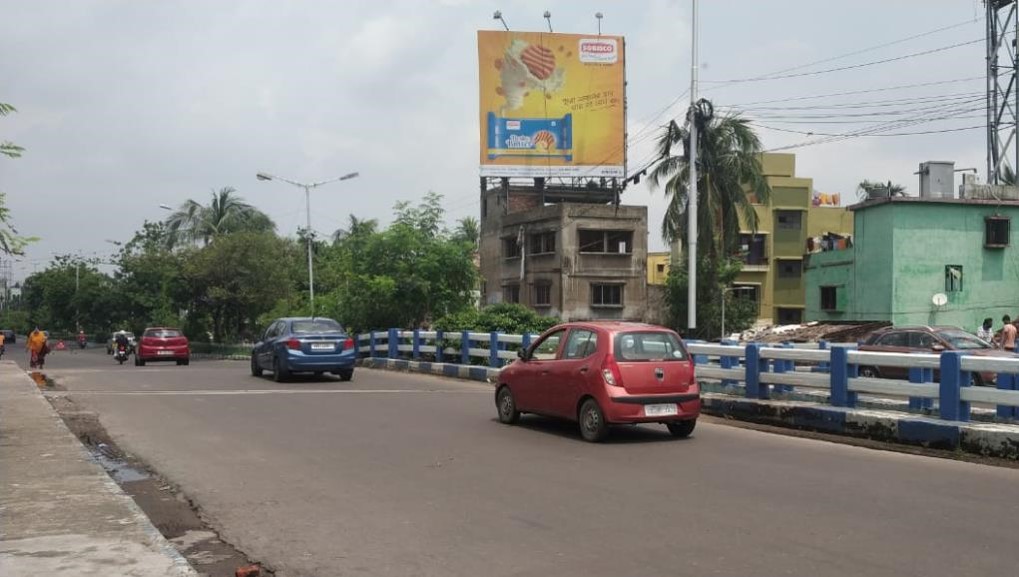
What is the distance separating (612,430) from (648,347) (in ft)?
5.06

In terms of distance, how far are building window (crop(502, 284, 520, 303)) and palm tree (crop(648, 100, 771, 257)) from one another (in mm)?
11844

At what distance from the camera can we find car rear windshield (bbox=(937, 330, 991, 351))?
1953cm

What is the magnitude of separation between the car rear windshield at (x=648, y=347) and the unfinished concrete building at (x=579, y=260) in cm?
3593

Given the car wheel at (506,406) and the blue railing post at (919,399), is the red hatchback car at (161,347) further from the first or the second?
the blue railing post at (919,399)

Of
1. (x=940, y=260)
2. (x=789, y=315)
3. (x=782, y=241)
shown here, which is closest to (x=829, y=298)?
(x=940, y=260)

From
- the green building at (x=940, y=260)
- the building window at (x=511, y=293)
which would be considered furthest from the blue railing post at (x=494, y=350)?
the building window at (x=511, y=293)

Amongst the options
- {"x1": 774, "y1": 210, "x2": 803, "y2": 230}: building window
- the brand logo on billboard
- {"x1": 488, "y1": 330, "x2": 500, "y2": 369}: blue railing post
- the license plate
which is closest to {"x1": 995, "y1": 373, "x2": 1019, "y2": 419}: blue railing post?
the license plate

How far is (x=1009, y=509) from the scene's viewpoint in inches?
287

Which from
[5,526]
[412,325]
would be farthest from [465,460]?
[412,325]

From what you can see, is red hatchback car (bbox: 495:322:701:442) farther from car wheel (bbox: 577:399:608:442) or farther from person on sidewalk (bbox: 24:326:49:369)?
person on sidewalk (bbox: 24:326:49:369)

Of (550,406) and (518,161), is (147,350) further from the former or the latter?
(550,406)

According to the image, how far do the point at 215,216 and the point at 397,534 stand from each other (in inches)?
2253

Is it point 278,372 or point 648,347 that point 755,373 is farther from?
point 278,372

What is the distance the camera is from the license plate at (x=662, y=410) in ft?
36.3
